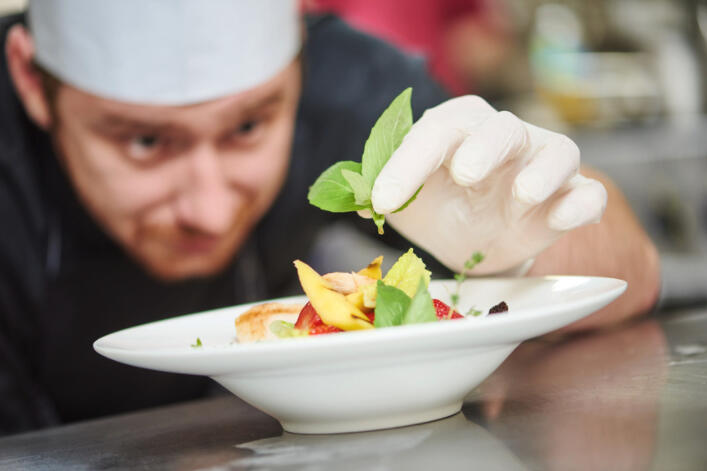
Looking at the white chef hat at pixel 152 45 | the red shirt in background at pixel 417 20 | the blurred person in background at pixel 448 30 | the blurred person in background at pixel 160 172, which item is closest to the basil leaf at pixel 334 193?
the blurred person in background at pixel 160 172

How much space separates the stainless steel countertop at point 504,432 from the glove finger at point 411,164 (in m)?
0.16

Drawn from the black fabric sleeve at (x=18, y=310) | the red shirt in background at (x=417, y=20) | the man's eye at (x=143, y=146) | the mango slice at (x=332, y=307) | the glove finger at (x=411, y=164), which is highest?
the red shirt in background at (x=417, y=20)

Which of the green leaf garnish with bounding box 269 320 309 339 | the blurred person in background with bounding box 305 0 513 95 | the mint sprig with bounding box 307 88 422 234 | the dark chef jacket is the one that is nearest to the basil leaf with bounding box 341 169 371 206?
the mint sprig with bounding box 307 88 422 234

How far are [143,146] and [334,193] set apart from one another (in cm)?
74

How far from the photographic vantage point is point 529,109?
355 centimetres

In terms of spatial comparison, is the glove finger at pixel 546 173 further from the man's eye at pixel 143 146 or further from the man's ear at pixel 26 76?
the man's ear at pixel 26 76

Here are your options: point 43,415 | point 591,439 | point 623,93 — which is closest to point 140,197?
point 43,415

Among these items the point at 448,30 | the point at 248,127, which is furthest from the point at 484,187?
the point at 448,30

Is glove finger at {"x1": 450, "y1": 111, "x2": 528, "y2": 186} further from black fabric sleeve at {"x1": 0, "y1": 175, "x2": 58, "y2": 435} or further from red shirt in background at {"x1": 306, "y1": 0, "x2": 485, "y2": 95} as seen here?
red shirt in background at {"x1": 306, "y1": 0, "x2": 485, "y2": 95}

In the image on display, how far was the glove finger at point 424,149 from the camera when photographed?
583 mm

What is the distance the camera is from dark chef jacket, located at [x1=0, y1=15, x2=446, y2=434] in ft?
4.32

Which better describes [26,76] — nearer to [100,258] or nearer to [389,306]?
[100,258]

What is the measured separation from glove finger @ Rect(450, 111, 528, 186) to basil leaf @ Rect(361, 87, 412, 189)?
0.05 m

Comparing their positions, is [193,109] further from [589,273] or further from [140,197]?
[589,273]
